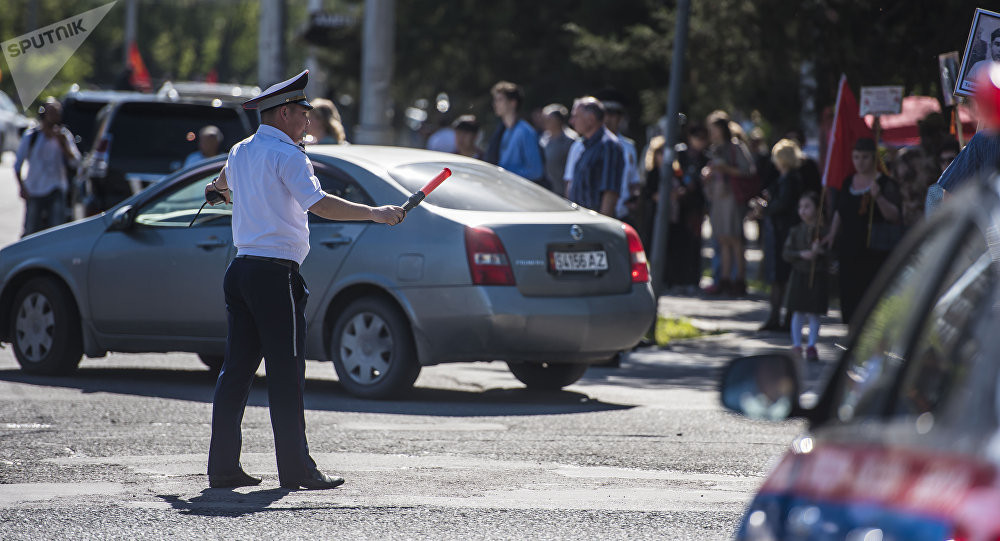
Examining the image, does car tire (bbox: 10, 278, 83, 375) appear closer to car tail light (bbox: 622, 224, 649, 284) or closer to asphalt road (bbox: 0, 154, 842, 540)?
asphalt road (bbox: 0, 154, 842, 540)

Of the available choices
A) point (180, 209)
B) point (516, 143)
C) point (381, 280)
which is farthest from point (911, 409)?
point (516, 143)

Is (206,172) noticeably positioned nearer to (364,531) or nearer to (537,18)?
(364,531)

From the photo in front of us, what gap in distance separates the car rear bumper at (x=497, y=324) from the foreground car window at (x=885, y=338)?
6086mm

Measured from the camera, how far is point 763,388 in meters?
3.18

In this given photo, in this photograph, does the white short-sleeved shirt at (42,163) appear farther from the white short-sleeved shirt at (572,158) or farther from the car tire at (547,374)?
the car tire at (547,374)

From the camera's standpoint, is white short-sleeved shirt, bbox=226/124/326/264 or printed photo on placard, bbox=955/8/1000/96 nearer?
white short-sleeved shirt, bbox=226/124/326/264

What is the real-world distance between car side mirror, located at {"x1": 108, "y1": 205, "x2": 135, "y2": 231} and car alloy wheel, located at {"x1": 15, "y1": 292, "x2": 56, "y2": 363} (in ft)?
2.23

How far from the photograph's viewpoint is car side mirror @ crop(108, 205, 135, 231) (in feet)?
33.2

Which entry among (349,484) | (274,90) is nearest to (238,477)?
(349,484)

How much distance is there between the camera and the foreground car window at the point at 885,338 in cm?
280

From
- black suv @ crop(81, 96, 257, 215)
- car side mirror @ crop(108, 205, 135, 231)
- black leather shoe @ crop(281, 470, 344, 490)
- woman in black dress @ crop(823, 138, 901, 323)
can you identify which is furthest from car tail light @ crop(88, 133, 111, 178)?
black leather shoe @ crop(281, 470, 344, 490)

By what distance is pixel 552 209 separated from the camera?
9898mm

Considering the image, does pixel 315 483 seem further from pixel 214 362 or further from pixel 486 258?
pixel 214 362

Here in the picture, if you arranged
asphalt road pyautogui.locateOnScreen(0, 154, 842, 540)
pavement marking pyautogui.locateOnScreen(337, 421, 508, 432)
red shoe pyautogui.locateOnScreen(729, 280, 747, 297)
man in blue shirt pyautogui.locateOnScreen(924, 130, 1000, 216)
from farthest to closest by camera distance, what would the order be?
1. red shoe pyautogui.locateOnScreen(729, 280, 747, 297)
2. pavement marking pyautogui.locateOnScreen(337, 421, 508, 432)
3. man in blue shirt pyautogui.locateOnScreen(924, 130, 1000, 216)
4. asphalt road pyautogui.locateOnScreen(0, 154, 842, 540)
